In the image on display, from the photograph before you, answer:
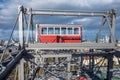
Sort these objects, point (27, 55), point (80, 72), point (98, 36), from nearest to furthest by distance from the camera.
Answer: point (27, 55)
point (98, 36)
point (80, 72)

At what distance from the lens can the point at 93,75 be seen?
2770 cm

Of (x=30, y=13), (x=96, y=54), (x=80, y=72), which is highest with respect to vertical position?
(x=30, y=13)

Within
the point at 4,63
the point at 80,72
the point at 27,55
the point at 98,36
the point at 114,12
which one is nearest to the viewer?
the point at 4,63

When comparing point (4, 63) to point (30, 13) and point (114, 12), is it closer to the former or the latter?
point (30, 13)

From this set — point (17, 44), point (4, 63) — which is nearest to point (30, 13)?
point (17, 44)

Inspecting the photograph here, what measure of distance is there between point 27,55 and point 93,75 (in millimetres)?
8854

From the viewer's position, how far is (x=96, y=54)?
2378cm

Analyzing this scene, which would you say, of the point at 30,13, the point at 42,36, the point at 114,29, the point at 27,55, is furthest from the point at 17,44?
the point at 114,29

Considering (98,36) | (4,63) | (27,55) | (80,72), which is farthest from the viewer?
(80,72)

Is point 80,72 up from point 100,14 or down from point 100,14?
down

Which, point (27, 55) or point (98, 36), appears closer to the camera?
point (27, 55)

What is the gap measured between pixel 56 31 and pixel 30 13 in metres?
6.14

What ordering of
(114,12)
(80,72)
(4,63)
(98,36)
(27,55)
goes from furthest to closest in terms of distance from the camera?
(80,72) → (98,36) → (114,12) → (27,55) → (4,63)

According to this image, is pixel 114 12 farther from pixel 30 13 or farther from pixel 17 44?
A: pixel 17 44
